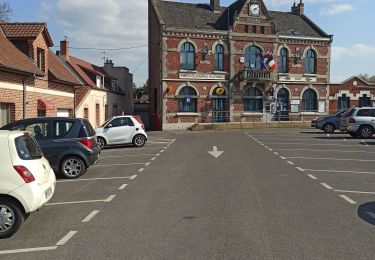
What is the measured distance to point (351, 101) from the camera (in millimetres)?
49719

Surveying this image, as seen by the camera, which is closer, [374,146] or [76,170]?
[76,170]

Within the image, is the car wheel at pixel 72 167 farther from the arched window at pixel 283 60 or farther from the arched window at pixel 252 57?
the arched window at pixel 283 60

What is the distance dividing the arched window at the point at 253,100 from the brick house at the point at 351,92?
8.53 metres

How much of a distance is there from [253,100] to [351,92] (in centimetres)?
1153

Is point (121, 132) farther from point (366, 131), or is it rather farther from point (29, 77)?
point (366, 131)

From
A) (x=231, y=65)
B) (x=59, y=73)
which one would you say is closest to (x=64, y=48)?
(x=59, y=73)

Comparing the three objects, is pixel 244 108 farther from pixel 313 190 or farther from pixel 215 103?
pixel 313 190

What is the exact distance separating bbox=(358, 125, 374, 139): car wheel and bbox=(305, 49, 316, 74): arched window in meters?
22.6

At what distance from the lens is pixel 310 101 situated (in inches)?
1930

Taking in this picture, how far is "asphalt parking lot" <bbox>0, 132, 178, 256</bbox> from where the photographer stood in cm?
661

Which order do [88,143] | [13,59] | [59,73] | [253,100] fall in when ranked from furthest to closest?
[253,100], [59,73], [13,59], [88,143]

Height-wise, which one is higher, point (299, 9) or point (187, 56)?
point (299, 9)

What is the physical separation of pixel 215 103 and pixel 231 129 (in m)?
4.67

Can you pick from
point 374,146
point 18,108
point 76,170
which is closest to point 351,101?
→ point 374,146
